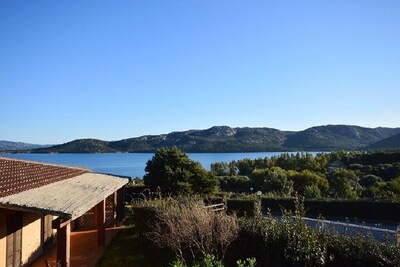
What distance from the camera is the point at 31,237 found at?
10938 millimetres

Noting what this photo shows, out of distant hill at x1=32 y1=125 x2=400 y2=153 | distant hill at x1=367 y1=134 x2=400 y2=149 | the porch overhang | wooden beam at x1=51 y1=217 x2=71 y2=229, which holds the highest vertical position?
distant hill at x1=32 y1=125 x2=400 y2=153

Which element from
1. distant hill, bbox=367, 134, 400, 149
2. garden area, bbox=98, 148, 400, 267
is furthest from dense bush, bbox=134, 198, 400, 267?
distant hill, bbox=367, 134, 400, 149

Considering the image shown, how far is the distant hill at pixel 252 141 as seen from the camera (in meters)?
113

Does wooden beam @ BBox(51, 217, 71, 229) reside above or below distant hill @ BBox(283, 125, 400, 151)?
below

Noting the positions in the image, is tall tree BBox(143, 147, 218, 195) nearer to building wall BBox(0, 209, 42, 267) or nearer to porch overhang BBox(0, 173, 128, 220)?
building wall BBox(0, 209, 42, 267)

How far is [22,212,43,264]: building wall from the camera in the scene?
10289 mm

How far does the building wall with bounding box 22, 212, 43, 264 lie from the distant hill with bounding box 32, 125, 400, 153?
102m

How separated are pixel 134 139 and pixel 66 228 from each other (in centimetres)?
12520

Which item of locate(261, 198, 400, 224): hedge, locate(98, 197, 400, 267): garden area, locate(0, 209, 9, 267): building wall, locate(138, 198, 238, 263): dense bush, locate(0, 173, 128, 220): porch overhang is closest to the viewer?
locate(0, 173, 128, 220): porch overhang

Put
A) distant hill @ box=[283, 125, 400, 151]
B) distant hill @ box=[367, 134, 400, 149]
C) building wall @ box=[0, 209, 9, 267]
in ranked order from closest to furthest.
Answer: building wall @ box=[0, 209, 9, 267] → distant hill @ box=[367, 134, 400, 149] → distant hill @ box=[283, 125, 400, 151]

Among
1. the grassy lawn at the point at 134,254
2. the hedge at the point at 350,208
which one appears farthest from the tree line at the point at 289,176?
the grassy lawn at the point at 134,254

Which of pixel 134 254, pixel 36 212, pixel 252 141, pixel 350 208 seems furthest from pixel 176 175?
pixel 252 141

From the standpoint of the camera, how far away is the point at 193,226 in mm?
10273

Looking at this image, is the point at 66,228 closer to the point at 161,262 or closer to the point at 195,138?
the point at 161,262
